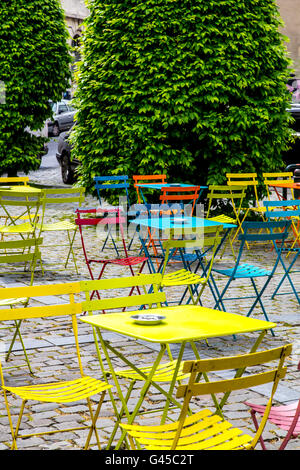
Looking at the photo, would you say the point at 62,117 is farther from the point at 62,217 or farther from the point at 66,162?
the point at 62,217

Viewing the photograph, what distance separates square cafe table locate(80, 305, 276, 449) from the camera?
421 centimetres

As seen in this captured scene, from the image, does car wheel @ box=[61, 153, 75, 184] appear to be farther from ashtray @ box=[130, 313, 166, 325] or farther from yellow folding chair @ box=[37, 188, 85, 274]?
ashtray @ box=[130, 313, 166, 325]

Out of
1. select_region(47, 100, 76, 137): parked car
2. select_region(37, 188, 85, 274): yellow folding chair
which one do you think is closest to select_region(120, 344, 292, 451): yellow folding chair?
select_region(37, 188, 85, 274): yellow folding chair

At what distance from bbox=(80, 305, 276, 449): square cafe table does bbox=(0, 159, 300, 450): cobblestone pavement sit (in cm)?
71

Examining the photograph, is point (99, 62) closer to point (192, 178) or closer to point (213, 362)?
point (192, 178)

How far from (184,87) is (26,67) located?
5762 millimetres

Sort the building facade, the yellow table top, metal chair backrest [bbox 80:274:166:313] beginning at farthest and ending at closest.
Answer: the building facade < metal chair backrest [bbox 80:274:166:313] < the yellow table top

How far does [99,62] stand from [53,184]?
24.7 ft

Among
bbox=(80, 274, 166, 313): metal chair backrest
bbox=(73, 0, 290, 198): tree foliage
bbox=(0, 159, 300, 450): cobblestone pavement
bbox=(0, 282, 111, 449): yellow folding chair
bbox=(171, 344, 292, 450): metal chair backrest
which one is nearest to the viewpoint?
bbox=(171, 344, 292, 450): metal chair backrest

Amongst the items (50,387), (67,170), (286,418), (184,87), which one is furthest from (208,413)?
(67,170)

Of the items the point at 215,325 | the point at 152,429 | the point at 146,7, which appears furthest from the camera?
the point at 146,7

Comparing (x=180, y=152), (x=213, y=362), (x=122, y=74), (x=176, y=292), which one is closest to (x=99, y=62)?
(x=122, y=74)

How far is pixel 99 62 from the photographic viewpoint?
49.1ft

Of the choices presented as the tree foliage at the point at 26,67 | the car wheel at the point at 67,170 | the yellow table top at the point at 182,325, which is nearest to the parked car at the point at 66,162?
the car wheel at the point at 67,170
